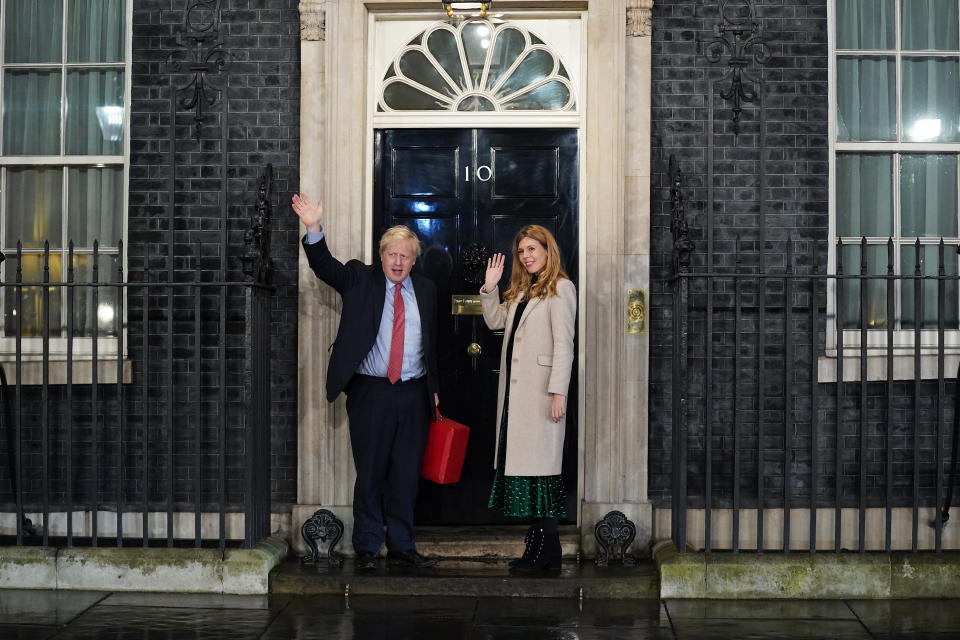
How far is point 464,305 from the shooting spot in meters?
7.17

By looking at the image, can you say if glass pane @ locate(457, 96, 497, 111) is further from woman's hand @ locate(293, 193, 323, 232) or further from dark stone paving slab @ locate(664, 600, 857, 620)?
dark stone paving slab @ locate(664, 600, 857, 620)

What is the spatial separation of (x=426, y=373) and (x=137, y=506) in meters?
2.03

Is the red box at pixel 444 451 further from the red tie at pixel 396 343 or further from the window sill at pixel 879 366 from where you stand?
the window sill at pixel 879 366

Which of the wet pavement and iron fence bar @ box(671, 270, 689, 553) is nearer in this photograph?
the wet pavement

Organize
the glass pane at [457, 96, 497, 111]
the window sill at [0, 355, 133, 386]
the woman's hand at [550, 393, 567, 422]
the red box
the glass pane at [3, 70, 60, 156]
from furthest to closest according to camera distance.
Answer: the glass pane at [3, 70, 60, 156]
the glass pane at [457, 96, 497, 111]
the window sill at [0, 355, 133, 386]
the red box
the woman's hand at [550, 393, 567, 422]

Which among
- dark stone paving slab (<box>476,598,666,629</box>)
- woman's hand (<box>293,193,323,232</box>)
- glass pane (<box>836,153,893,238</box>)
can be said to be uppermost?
glass pane (<box>836,153,893,238</box>)

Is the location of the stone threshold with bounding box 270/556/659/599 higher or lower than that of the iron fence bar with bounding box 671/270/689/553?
lower

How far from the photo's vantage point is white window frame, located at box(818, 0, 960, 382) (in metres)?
6.98

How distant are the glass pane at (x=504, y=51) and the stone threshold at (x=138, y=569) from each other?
3.34 meters

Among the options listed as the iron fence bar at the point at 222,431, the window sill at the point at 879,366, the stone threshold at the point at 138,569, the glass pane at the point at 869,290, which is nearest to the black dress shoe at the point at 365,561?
the stone threshold at the point at 138,569

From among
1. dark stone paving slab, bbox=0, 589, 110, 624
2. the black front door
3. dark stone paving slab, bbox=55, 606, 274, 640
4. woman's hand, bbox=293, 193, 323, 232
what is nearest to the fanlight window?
the black front door

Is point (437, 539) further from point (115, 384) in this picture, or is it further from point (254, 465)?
point (115, 384)

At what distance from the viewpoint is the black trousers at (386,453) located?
21.5 ft

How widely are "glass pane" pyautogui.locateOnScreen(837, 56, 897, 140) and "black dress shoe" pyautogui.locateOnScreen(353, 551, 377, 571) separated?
3964 millimetres
